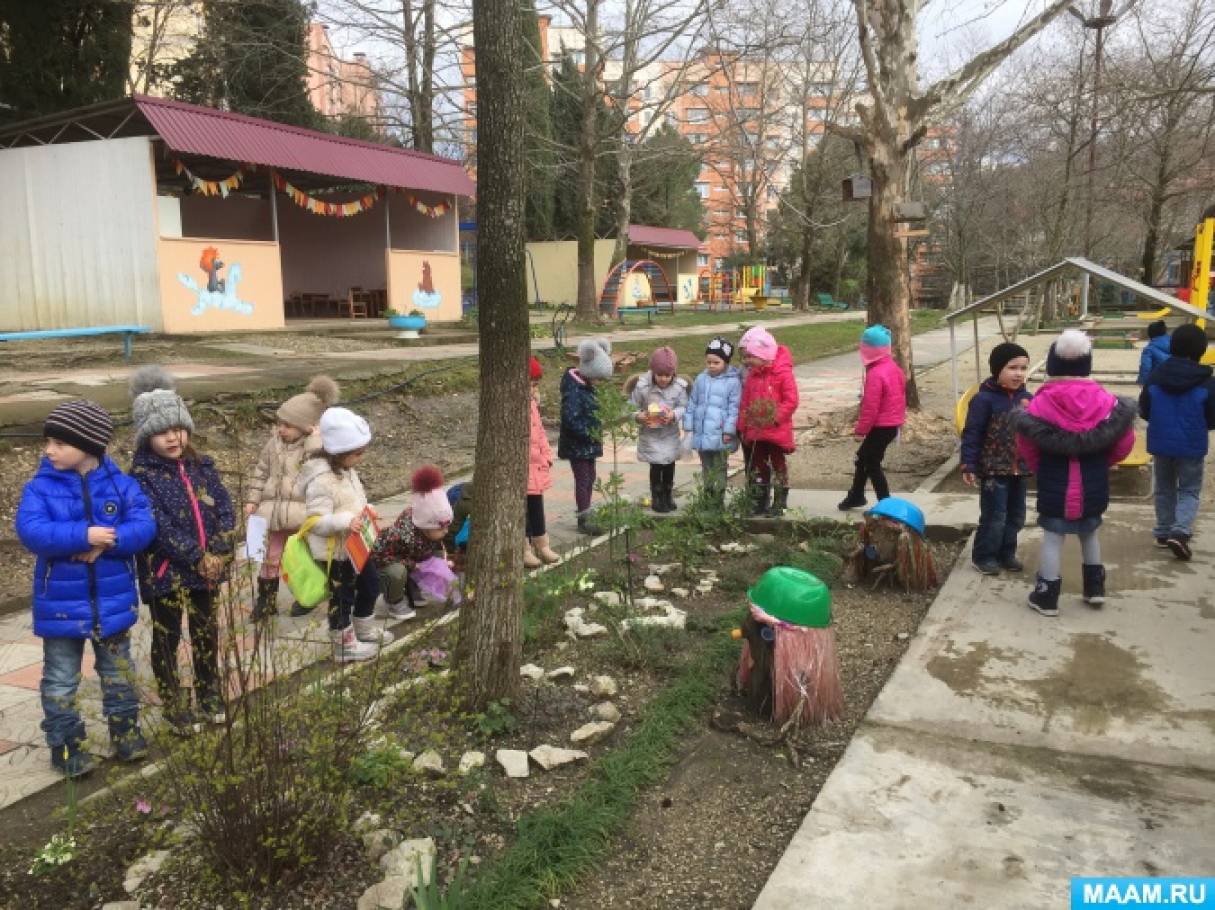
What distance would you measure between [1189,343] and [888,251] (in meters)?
5.50

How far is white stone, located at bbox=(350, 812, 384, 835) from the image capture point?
9.18ft

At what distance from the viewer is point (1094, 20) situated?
55.0ft

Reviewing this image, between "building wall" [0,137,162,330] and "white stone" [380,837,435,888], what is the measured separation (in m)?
14.2

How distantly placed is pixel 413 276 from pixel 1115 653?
734 inches

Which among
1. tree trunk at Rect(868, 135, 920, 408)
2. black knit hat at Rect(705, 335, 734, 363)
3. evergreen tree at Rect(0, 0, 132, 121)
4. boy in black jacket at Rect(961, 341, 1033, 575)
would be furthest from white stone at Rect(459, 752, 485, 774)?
evergreen tree at Rect(0, 0, 132, 121)

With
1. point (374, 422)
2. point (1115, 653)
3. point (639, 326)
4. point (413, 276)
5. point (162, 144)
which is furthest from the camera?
point (639, 326)

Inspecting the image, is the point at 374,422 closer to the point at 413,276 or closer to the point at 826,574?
the point at 826,574

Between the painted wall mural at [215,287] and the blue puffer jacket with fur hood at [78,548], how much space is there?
12.9 meters

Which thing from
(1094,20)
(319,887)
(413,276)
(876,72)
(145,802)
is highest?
(1094,20)

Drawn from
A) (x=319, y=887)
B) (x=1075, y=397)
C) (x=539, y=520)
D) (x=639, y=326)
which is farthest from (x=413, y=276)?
(x=319, y=887)

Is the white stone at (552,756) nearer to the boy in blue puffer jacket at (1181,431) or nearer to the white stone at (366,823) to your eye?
the white stone at (366,823)

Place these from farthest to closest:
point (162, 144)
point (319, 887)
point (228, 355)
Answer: point (162, 144), point (228, 355), point (319, 887)

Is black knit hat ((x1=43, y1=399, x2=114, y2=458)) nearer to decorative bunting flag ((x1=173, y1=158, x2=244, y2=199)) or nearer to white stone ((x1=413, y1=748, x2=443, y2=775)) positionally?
white stone ((x1=413, y1=748, x2=443, y2=775))

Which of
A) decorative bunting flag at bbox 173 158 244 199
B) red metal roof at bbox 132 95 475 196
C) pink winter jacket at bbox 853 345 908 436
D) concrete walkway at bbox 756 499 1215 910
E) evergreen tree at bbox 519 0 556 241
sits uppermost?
evergreen tree at bbox 519 0 556 241
